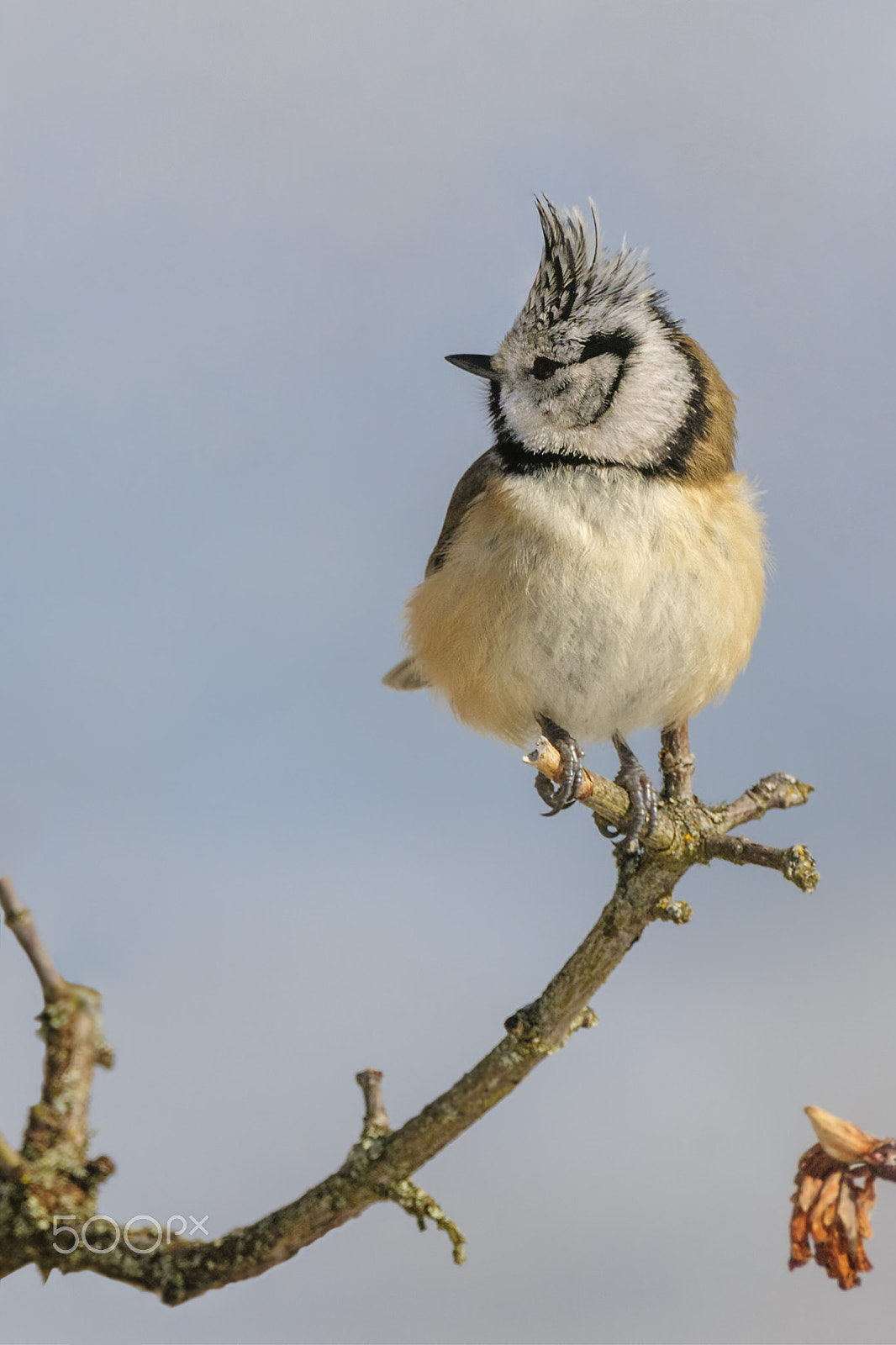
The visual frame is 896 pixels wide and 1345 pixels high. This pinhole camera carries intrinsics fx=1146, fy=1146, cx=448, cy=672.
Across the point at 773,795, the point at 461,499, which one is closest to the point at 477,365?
the point at 461,499

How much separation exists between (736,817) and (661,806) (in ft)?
0.56

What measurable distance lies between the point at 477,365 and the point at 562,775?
0.95m

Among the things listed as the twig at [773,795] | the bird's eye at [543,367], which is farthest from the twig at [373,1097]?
the bird's eye at [543,367]

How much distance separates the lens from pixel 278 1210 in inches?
65.1

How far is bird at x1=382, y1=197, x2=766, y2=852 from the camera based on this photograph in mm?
2268

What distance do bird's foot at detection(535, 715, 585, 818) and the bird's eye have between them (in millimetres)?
733

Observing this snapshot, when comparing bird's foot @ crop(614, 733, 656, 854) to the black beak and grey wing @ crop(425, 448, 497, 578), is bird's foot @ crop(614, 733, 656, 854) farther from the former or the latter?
the black beak

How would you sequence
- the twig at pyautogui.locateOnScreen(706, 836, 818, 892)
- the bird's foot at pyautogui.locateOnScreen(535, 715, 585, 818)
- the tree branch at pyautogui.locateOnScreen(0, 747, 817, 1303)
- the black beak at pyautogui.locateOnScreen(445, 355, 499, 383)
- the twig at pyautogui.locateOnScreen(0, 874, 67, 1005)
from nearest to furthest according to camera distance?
the twig at pyautogui.locateOnScreen(0, 874, 67, 1005), the tree branch at pyautogui.locateOnScreen(0, 747, 817, 1303), the twig at pyautogui.locateOnScreen(706, 836, 818, 892), the bird's foot at pyautogui.locateOnScreen(535, 715, 585, 818), the black beak at pyautogui.locateOnScreen(445, 355, 499, 383)

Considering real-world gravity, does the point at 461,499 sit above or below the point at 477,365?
below

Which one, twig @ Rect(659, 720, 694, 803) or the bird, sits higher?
the bird

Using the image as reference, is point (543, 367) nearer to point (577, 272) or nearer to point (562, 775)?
point (577, 272)

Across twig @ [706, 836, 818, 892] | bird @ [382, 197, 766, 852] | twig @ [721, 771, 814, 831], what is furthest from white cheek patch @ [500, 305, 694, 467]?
twig @ [706, 836, 818, 892]

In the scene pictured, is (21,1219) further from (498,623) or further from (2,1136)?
(498,623)

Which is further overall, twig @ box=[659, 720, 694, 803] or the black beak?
the black beak
